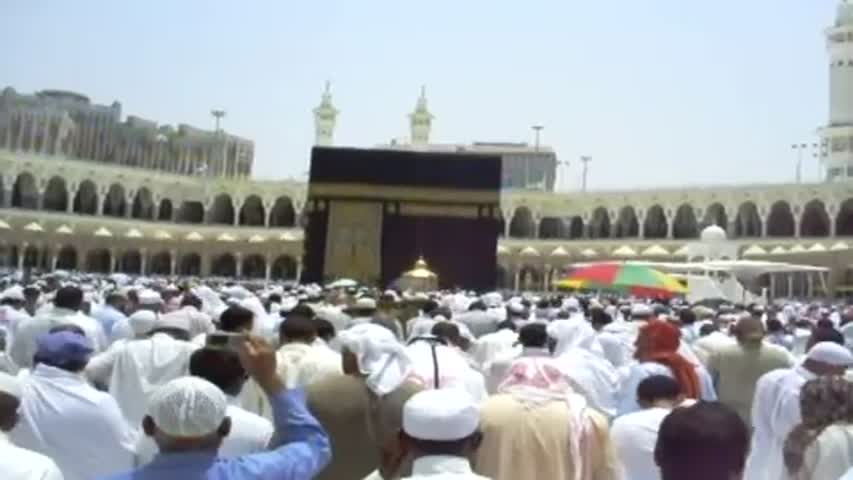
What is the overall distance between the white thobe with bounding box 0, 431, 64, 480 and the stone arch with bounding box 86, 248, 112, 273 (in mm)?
43864

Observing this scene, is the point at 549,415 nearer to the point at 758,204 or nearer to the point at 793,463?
the point at 793,463

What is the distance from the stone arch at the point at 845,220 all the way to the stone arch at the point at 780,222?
1948mm

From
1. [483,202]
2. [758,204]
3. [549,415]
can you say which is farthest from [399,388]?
[758,204]

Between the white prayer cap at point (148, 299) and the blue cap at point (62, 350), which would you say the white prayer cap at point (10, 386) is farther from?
the white prayer cap at point (148, 299)

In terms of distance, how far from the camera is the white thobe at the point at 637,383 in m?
5.11

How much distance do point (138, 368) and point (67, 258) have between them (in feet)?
135

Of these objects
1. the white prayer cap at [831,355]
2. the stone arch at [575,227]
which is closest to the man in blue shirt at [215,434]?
the white prayer cap at [831,355]

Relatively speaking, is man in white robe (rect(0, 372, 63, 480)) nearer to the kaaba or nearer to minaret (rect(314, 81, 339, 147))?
the kaaba

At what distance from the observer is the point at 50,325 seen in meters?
6.59

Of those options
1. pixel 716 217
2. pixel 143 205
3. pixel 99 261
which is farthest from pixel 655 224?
pixel 99 261

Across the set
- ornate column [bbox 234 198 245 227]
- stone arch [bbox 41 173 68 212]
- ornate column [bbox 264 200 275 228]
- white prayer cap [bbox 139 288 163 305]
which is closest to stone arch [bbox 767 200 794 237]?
ornate column [bbox 264 200 275 228]

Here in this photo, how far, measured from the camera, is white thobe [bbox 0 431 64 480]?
2600 mm

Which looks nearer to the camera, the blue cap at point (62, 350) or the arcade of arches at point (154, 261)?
the blue cap at point (62, 350)

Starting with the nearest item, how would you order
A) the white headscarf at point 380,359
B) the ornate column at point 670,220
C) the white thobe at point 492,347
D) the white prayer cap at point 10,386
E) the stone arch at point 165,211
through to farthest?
1. the white prayer cap at point 10,386
2. the white headscarf at point 380,359
3. the white thobe at point 492,347
4. the ornate column at point 670,220
5. the stone arch at point 165,211
